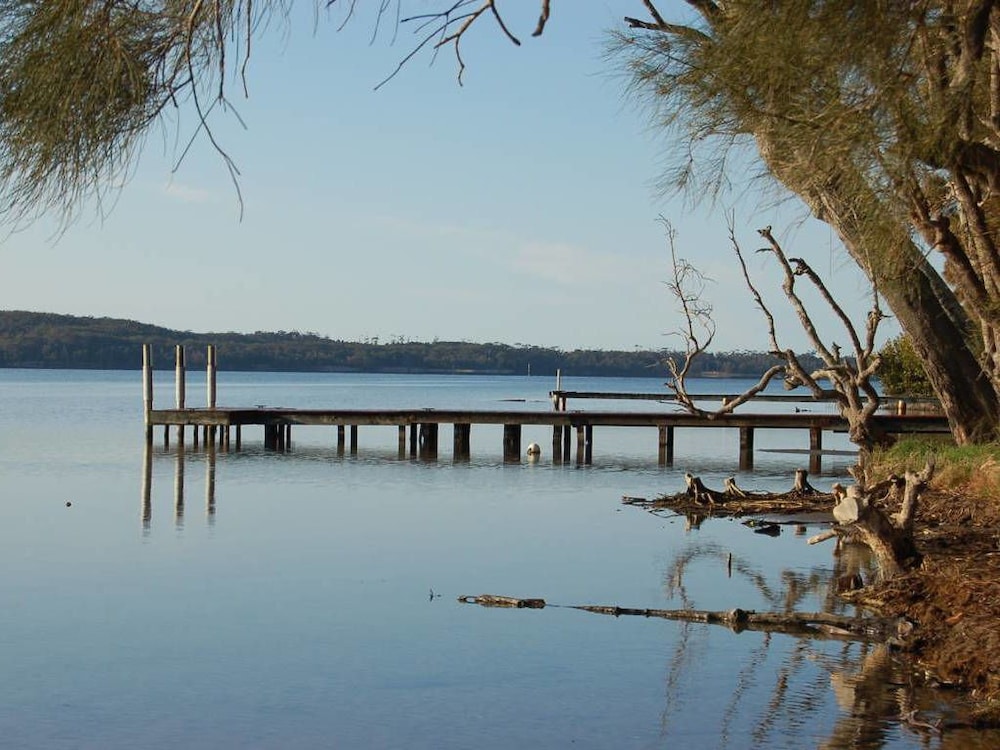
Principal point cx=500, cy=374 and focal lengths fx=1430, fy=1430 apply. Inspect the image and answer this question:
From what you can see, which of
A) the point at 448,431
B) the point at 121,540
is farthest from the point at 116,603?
the point at 448,431

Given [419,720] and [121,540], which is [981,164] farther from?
[121,540]

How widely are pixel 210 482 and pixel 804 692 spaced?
17.6m

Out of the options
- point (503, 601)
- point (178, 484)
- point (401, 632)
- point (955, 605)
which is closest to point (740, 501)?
point (503, 601)

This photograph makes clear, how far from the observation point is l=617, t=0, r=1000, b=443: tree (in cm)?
812

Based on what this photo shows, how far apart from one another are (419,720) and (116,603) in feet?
16.5

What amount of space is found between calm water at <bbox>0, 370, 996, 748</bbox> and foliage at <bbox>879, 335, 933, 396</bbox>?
17315mm

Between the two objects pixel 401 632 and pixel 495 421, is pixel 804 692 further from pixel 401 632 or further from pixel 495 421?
pixel 495 421

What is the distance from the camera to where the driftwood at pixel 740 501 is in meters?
18.6

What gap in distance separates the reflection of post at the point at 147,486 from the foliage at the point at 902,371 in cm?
1925

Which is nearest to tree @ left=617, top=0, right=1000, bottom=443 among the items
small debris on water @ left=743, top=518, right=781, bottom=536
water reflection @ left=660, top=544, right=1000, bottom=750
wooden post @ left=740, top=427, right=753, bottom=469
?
water reflection @ left=660, top=544, right=1000, bottom=750

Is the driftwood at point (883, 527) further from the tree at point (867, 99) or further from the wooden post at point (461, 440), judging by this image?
the wooden post at point (461, 440)

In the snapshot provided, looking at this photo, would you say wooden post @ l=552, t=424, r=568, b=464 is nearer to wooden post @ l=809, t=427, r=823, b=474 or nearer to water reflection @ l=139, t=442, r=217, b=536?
wooden post @ l=809, t=427, r=823, b=474

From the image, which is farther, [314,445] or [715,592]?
[314,445]

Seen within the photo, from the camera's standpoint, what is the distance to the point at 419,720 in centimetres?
868
